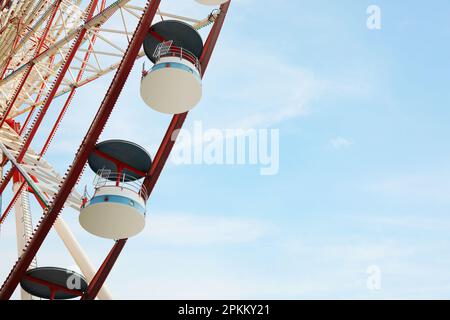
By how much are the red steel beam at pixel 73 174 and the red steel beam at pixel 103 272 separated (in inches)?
87.7

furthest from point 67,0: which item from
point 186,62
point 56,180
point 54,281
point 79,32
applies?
point 54,281

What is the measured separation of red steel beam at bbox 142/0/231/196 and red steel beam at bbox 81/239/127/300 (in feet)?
5.81

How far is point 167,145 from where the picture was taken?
52.1 feet

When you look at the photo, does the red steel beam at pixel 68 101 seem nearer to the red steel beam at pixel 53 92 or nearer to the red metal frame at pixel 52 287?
the red steel beam at pixel 53 92

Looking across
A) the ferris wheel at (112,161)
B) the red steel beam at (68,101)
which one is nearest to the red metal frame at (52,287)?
the ferris wheel at (112,161)

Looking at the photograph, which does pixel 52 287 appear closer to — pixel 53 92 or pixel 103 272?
pixel 103 272

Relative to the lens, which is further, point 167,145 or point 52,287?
point 167,145

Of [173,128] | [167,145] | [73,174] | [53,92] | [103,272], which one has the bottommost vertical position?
[103,272]

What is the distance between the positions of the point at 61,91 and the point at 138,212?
1027 cm

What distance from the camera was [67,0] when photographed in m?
21.1

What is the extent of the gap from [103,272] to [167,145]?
155 inches

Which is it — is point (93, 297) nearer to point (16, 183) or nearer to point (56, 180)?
point (56, 180)

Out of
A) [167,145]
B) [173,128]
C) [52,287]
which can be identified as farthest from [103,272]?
[173,128]

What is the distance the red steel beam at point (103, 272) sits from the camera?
50.3 feet
